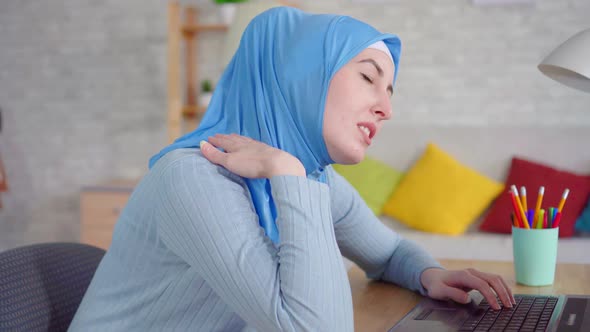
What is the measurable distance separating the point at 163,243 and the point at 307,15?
1.69 feet

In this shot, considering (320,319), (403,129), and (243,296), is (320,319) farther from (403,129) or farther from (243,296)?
(403,129)

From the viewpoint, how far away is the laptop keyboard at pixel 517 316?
1.08 meters

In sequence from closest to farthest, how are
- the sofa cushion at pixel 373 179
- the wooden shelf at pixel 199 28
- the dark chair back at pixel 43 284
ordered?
the dark chair back at pixel 43 284 → the sofa cushion at pixel 373 179 → the wooden shelf at pixel 199 28

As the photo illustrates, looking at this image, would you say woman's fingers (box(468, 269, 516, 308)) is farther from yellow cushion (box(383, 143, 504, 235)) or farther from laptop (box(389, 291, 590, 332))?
yellow cushion (box(383, 143, 504, 235))

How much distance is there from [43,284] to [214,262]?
38 centimetres

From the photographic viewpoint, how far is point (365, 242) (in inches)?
60.5

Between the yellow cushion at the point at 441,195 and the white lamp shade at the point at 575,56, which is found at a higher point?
the white lamp shade at the point at 575,56

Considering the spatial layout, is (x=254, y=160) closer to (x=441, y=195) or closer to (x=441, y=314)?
(x=441, y=314)

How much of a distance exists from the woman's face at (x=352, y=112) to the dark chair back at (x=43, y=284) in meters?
0.54

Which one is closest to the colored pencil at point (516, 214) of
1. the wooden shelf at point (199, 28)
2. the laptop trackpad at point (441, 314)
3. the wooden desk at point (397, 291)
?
the wooden desk at point (397, 291)

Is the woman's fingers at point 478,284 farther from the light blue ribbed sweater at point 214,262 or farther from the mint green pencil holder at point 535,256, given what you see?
the light blue ribbed sweater at point 214,262

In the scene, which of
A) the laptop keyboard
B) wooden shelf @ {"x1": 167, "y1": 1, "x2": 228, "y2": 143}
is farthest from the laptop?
wooden shelf @ {"x1": 167, "y1": 1, "x2": 228, "y2": 143}

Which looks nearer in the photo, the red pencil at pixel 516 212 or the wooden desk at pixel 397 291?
the wooden desk at pixel 397 291

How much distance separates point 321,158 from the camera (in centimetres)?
125
